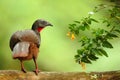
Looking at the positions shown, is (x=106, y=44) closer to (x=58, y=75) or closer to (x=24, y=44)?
(x=58, y=75)

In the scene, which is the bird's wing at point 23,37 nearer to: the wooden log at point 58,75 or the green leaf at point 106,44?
the wooden log at point 58,75

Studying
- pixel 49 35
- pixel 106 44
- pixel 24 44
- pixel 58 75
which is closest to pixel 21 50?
pixel 24 44

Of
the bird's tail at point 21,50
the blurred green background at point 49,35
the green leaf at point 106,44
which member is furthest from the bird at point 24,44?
the blurred green background at point 49,35

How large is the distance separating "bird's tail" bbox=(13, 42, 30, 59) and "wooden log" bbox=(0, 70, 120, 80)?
12 centimetres

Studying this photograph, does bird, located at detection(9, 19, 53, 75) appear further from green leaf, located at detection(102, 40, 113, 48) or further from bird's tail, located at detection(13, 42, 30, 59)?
green leaf, located at detection(102, 40, 113, 48)

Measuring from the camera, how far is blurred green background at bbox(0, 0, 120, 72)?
Answer: 15.3ft

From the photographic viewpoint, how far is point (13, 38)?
3094 millimetres

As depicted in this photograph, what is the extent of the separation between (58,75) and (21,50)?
10.4 inches

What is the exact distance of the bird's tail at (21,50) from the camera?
298cm

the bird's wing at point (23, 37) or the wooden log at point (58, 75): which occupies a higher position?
the bird's wing at point (23, 37)

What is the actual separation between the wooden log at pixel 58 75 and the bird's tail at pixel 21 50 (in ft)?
0.39

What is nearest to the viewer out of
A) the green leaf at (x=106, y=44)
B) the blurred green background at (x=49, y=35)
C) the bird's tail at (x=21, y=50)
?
the bird's tail at (x=21, y=50)

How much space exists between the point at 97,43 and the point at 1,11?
79.2 inches

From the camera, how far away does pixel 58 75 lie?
310 centimetres
